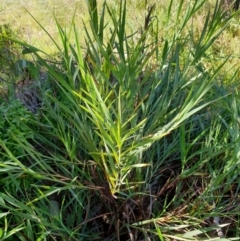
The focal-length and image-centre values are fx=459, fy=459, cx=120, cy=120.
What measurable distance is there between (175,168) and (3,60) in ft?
3.64

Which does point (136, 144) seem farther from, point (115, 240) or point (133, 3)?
point (133, 3)

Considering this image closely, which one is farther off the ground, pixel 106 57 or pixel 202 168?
pixel 106 57

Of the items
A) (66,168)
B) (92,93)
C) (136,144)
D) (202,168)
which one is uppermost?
(92,93)

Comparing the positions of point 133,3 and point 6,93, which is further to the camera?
point 133,3

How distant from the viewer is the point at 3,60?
222 centimetres

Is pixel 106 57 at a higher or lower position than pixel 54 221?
higher

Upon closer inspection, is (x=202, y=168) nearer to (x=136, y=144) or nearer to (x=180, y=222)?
(x=180, y=222)

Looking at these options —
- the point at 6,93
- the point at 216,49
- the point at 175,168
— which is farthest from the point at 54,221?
the point at 216,49

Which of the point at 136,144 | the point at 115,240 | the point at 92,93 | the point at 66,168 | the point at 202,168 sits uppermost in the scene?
the point at 92,93

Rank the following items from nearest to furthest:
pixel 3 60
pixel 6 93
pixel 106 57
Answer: pixel 106 57 < pixel 6 93 < pixel 3 60

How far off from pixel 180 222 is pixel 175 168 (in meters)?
0.27

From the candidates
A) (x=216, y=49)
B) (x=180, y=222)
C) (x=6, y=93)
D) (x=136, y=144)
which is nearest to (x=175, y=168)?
(x=180, y=222)

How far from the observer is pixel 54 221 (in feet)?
4.27

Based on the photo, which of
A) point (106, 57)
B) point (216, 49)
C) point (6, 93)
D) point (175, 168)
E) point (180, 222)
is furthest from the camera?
point (216, 49)
